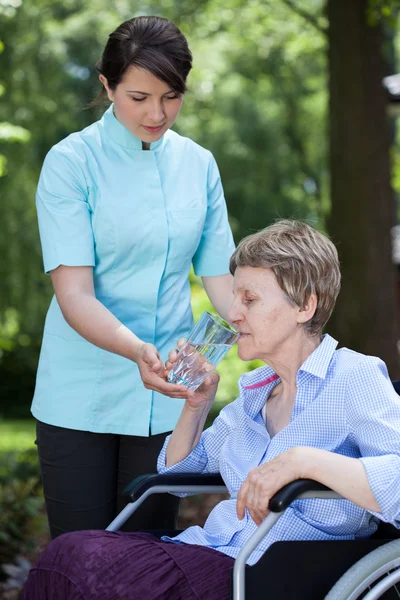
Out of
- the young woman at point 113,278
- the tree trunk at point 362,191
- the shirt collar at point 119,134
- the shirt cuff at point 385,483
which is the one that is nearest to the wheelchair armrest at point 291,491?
the shirt cuff at point 385,483

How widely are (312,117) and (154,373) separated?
15245 mm

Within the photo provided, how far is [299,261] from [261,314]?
0.55 ft

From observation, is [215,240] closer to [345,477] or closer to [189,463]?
[189,463]

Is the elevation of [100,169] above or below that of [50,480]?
above

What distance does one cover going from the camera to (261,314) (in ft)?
8.03

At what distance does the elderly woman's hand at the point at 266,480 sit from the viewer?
2.14m

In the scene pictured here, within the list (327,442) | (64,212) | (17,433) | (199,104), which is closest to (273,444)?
(327,442)

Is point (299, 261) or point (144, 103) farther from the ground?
point (144, 103)

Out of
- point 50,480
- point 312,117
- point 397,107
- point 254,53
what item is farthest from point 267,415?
point 312,117

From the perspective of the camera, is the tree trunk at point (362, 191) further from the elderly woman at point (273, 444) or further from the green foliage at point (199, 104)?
the elderly woman at point (273, 444)

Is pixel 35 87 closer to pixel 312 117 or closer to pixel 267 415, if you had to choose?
pixel 312 117

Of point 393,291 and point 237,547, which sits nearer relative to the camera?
point 237,547

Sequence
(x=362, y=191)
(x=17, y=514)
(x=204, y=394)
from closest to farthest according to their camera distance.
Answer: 1. (x=204, y=394)
2. (x=17, y=514)
3. (x=362, y=191)

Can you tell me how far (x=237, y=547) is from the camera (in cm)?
239
